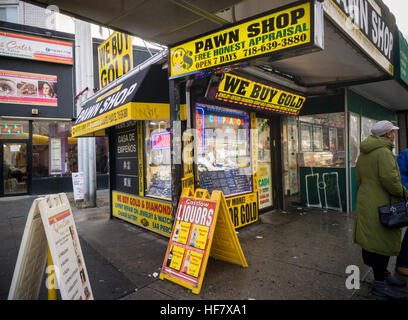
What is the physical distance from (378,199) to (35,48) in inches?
525

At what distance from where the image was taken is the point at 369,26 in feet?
15.6

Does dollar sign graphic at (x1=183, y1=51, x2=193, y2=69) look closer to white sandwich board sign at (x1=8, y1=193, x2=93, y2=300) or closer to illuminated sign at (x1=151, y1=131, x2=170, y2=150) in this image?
illuminated sign at (x1=151, y1=131, x2=170, y2=150)

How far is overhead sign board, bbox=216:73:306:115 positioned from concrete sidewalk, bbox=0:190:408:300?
2669 mm

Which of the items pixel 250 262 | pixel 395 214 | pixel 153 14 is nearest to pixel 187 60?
pixel 153 14

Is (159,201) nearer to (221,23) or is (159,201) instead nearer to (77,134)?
(77,134)

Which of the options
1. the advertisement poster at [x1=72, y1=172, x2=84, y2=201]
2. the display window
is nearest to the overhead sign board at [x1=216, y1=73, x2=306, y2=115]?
the display window

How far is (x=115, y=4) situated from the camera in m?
3.24

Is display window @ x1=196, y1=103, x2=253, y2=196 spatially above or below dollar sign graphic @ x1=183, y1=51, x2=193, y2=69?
below

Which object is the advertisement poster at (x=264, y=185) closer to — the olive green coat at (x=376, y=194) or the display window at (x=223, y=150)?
the display window at (x=223, y=150)

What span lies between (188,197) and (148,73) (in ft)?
Answer: 8.08

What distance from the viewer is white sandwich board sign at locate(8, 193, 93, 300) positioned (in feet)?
7.39

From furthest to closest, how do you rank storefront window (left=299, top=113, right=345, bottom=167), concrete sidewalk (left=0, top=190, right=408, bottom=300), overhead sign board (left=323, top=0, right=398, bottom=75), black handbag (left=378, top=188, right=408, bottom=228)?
storefront window (left=299, top=113, right=345, bottom=167) < overhead sign board (left=323, top=0, right=398, bottom=75) < concrete sidewalk (left=0, top=190, right=408, bottom=300) < black handbag (left=378, top=188, right=408, bottom=228)

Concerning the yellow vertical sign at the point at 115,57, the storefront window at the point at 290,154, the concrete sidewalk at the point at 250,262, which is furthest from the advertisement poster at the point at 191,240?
the storefront window at the point at 290,154
